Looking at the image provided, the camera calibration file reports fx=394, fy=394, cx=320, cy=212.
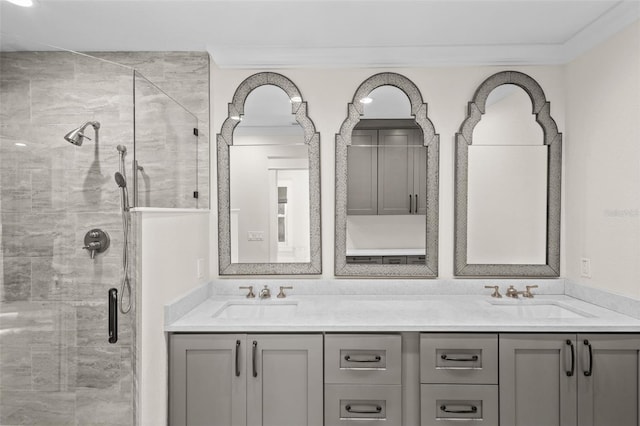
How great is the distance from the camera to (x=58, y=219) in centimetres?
166

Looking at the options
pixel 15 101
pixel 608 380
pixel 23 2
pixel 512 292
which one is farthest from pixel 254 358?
pixel 23 2

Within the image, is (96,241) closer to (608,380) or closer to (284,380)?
(284,380)

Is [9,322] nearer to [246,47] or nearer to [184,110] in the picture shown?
[184,110]

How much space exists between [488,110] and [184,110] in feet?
6.24

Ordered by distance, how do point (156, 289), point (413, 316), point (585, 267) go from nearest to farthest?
point (156, 289) → point (413, 316) → point (585, 267)

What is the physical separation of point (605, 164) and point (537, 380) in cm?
123

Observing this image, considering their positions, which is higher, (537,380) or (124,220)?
(124,220)

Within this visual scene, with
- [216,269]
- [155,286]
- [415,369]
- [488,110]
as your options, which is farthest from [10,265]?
[488,110]

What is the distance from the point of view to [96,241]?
1740mm

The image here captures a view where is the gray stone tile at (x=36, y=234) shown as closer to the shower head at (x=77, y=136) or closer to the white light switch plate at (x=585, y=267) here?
the shower head at (x=77, y=136)

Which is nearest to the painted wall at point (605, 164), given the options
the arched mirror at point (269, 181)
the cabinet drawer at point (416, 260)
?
the cabinet drawer at point (416, 260)

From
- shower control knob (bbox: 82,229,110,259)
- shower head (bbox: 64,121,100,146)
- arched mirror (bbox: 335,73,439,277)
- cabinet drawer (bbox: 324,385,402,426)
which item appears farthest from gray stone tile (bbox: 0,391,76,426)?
arched mirror (bbox: 335,73,439,277)

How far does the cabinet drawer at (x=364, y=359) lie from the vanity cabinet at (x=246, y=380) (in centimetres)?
6

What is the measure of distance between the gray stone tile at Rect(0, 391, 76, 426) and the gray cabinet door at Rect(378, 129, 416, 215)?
1898 millimetres
